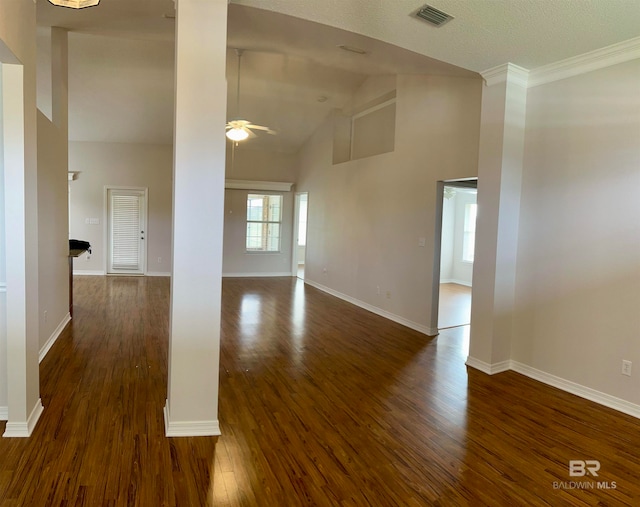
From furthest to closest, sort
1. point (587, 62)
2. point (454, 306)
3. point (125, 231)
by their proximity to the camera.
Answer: point (125, 231) → point (454, 306) → point (587, 62)

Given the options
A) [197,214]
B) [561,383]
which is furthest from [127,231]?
[561,383]

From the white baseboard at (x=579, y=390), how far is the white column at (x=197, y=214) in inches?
117

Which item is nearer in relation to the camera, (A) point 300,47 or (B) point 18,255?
(B) point 18,255

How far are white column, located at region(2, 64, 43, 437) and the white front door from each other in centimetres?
702

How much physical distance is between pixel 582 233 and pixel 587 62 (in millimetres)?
1432

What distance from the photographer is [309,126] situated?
342 inches

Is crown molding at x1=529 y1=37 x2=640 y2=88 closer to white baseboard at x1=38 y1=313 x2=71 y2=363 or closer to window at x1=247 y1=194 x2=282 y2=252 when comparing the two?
white baseboard at x1=38 y1=313 x2=71 y2=363

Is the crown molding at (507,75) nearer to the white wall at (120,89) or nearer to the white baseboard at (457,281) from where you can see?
the white wall at (120,89)

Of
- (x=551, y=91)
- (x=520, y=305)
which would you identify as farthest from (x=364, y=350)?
(x=551, y=91)

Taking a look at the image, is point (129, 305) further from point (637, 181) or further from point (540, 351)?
point (637, 181)

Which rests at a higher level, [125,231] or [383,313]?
[125,231]

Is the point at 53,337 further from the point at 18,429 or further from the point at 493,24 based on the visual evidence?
the point at 493,24

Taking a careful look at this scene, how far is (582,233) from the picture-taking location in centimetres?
352

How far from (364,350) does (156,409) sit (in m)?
2.31
